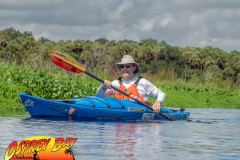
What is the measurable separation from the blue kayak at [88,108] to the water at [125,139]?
21 cm

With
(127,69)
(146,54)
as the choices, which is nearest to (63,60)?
(127,69)

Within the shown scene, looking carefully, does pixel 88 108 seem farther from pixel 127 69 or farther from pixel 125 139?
pixel 125 139

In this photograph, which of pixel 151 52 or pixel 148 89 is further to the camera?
pixel 151 52

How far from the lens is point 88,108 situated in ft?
24.1

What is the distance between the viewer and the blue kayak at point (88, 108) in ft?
23.6

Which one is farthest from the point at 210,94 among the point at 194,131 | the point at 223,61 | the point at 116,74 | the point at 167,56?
the point at 223,61

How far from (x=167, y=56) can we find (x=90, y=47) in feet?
35.0

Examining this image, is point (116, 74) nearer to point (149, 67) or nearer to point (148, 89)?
point (148, 89)

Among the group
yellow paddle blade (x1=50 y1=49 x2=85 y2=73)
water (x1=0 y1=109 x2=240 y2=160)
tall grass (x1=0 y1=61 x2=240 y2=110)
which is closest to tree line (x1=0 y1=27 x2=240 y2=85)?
tall grass (x1=0 y1=61 x2=240 y2=110)

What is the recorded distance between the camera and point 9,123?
21.8 ft

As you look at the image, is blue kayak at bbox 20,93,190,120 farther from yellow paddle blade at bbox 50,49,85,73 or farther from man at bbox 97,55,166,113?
yellow paddle blade at bbox 50,49,85,73
